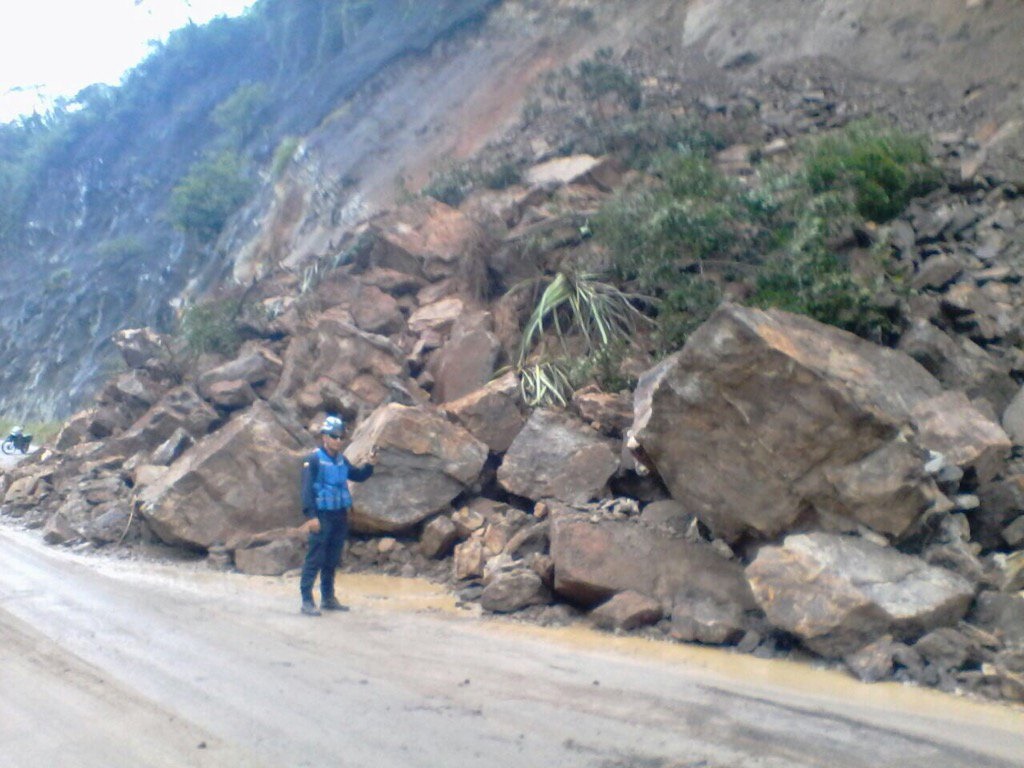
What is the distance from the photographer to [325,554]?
8.16 meters

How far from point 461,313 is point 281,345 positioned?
2.98 meters

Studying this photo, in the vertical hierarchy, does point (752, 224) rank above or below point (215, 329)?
above

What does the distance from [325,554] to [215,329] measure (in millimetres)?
7752

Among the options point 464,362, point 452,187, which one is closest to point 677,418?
point 464,362

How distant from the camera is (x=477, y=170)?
17000 mm

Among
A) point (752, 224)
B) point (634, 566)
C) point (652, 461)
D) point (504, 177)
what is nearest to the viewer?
point (634, 566)

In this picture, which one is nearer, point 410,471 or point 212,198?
point 410,471

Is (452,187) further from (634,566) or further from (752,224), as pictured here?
(634,566)

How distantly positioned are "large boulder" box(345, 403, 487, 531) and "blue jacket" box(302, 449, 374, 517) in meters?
1.31

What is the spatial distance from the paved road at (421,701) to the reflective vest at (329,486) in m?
0.89

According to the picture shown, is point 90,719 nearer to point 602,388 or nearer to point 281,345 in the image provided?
point 602,388

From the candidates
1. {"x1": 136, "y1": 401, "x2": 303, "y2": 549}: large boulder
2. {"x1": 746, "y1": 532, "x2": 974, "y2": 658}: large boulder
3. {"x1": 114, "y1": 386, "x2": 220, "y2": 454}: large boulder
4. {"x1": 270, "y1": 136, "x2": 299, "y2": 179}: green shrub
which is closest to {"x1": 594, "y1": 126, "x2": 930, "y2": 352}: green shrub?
{"x1": 746, "y1": 532, "x2": 974, "y2": 658}: large boulder

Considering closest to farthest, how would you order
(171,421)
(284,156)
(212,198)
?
1. (171,421)
2. (284,156)
3. (212,198)

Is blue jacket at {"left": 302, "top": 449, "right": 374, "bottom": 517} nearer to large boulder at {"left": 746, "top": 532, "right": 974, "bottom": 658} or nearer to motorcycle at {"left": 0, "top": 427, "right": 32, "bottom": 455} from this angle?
large boulder at {"left": 746, "top": 532, "right": 974, "bottom": 658}
